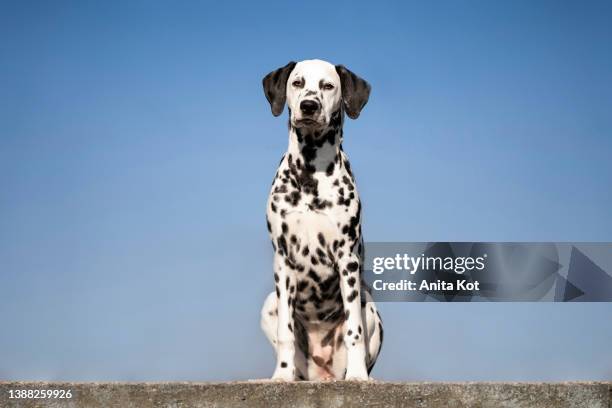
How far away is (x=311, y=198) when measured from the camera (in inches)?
326

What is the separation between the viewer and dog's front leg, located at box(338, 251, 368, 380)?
8.09m

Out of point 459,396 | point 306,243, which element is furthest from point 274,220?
point 459,396

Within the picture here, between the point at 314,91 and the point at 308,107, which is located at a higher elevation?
the point at 314,91

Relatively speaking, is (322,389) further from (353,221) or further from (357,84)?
(357,84)

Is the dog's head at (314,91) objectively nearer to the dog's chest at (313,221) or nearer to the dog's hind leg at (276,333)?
the dog's chest at (313,221)

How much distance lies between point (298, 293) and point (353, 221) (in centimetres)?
86

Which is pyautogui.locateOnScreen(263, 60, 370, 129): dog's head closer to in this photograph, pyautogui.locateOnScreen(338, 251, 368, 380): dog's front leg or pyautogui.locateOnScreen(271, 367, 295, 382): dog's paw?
pyautogui.locateOnScreen(338, 251, 368, 380): dog's front leg

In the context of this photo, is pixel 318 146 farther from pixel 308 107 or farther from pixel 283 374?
pixel 283 374

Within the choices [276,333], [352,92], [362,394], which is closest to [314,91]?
[352,92]

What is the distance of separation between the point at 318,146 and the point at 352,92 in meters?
0.64

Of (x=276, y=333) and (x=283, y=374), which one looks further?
(x=276, y=333)

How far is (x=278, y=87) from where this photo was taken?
8.59 m

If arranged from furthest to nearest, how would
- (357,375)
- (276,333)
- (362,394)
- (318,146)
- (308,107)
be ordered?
(276,333) < (318,146) < (308,107) < (357,375) < (362,394)

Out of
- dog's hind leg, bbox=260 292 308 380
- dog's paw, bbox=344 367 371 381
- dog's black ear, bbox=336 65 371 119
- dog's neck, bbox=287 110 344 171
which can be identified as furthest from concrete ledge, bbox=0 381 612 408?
dog's black ear, bbox=336 65 371 119
